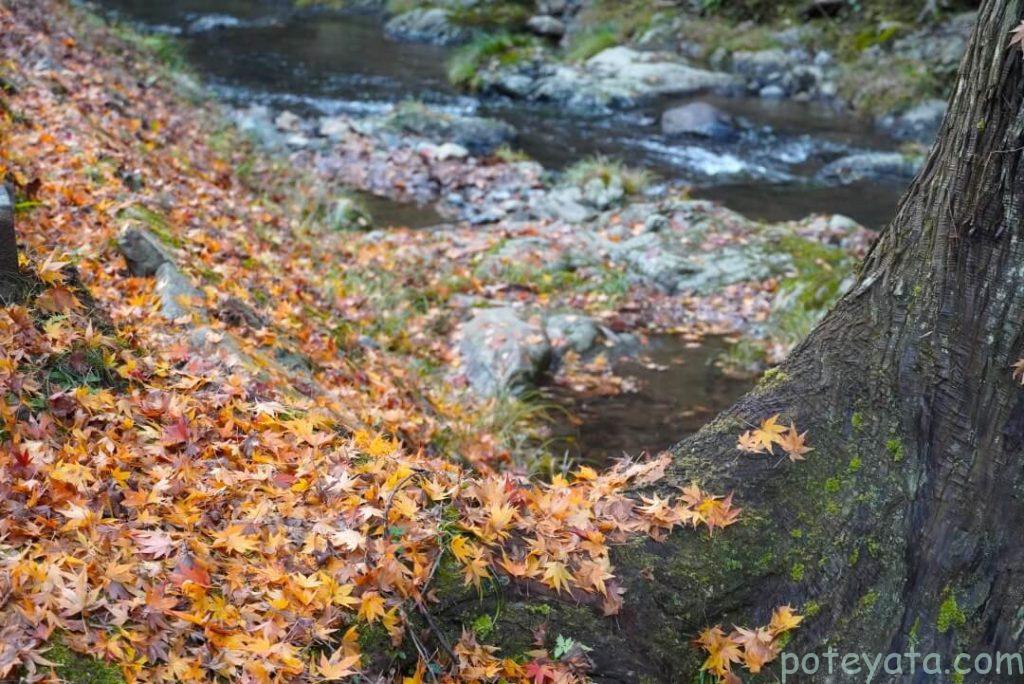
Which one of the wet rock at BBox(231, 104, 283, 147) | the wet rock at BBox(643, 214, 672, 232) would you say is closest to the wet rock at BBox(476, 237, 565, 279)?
the wet rock at BBox(643, 214, 672, 232)

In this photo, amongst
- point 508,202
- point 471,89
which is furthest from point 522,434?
point 471,89

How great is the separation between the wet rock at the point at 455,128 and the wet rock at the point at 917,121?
704 centimetres

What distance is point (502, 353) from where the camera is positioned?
6.97m

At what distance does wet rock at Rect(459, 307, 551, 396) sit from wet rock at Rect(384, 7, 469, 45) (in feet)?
61.5

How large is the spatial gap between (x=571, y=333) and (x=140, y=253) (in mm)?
3635

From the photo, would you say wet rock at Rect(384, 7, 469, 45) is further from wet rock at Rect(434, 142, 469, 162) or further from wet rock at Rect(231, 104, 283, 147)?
wet rock at Rect(434, 142, 469, 162)

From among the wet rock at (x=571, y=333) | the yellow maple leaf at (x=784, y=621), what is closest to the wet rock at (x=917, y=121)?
the wet rock at (x=571, y=333)

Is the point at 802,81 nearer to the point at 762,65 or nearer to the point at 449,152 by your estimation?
the point at 762,65

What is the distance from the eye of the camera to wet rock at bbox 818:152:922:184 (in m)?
13.8

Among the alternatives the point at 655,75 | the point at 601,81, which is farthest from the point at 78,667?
the point at 655,75

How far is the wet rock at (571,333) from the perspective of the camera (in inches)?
294

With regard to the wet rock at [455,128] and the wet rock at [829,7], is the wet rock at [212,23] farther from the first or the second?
the wet rock at [829,7]

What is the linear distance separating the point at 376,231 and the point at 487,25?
16.4 meters

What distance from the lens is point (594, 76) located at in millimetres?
19094
